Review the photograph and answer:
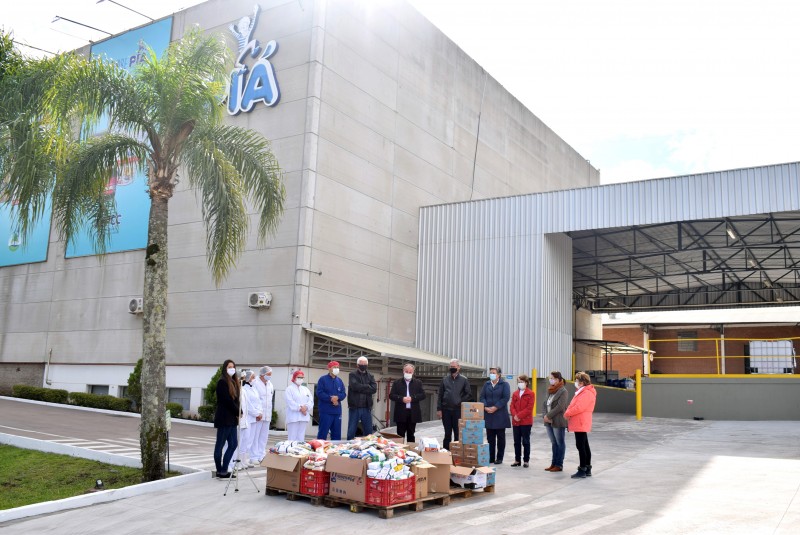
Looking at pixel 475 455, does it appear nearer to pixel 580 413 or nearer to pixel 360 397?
pixel 580 413

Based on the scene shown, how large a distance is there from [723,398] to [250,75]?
18373mm

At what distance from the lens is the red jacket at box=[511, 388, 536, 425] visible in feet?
41.3

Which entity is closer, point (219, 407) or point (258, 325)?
point (219, 407)

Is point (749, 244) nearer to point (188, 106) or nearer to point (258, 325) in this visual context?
point (258, 325)

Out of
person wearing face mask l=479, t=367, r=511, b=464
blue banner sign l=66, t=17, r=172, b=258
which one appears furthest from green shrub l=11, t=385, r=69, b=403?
person wearing face mask l=479, t=367, r=511, b=464

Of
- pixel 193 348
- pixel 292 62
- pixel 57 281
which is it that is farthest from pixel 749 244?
pixel 57 281

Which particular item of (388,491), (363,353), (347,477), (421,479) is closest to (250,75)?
(363,353)

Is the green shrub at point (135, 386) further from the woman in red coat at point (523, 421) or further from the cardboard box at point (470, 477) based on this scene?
the cardboard box at point (470, 477)

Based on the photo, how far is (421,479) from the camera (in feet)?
30.1

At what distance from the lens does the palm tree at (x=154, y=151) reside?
456 inches

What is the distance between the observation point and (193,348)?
22.9m

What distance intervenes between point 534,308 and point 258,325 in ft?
28.5

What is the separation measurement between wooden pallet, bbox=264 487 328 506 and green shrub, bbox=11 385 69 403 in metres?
17.9

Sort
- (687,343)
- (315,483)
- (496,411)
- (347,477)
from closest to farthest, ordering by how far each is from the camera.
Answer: (347,477) < (315,483) < (496,411) < (687,343)
